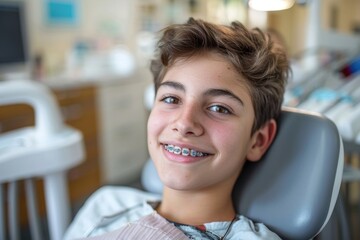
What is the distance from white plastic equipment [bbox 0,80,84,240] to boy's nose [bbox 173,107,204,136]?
1.26ft

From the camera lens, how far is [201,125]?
785 mm

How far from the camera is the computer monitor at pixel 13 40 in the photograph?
2.33 meters

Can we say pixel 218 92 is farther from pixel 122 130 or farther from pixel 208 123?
pixel 122 130

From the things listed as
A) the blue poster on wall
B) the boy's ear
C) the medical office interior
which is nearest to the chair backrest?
the boy's ear

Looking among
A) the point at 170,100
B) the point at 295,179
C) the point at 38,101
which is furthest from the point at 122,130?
the point at 295,179

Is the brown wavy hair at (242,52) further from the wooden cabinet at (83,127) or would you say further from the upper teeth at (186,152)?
the wooden cabinet at (83,127)

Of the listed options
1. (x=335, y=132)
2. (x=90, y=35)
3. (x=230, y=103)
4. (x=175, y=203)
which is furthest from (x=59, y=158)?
(x=90, y=35)

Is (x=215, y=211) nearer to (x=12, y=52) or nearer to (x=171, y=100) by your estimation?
(x=171, y=100)

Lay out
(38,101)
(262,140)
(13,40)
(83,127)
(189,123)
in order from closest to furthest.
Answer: (189,123) < (262,140) < (38,101) < (13,40) < (83,127)

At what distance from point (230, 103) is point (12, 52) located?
2.00 metres

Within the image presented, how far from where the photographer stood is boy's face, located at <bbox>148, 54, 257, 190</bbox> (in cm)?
79

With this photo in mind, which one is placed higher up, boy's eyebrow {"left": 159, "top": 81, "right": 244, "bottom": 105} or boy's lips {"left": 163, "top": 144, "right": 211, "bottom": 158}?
boy's eyebrow {"left": 159, "top": 81, "right": 244, "bottom": 105}

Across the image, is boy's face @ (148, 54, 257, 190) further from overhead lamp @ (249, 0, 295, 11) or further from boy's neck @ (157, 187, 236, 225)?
overhead lamp @ (249, 0, 295, 11)

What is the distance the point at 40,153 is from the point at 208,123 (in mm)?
464
